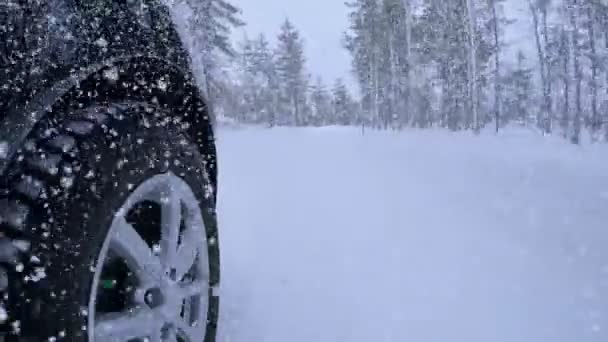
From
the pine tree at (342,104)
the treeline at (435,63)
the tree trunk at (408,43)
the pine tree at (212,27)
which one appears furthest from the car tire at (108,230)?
the pine tree at (342,104)

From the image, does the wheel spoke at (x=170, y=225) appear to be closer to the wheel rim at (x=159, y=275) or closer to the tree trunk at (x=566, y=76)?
the wheel rim at (x=159, y=275)

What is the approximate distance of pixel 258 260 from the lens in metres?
4.38

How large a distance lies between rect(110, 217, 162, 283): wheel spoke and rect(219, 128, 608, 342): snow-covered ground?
128 cm

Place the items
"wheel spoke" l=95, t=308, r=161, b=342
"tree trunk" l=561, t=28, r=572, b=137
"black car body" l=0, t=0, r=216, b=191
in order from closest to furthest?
"black car body" l=0, t=0, r=216, b=191
"wheel spoke" l=95, t=308, r=161, b=342
"tree trunk" l=561, t=28, r=572, b=137

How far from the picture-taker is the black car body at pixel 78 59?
1.45 meters

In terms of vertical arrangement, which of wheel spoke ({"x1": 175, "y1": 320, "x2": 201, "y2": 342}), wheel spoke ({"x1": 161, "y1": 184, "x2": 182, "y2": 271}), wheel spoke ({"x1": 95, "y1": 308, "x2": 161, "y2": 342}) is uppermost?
wheel spoke ({"x1": 161, "y1": 184, "x2": 182, "y2": 271})

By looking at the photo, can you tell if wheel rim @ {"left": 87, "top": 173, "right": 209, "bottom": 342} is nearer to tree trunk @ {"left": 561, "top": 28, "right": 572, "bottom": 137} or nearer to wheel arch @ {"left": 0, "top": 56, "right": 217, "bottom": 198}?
wheel arch @ {"left": 0, "top": 56, "right": 217, "bottom": 198}

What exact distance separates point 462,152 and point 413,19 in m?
22.3

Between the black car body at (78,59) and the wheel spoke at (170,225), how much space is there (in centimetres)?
35

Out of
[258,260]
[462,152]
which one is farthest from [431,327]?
[462,152]

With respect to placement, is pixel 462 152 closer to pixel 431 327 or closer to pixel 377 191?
pixel 377 191

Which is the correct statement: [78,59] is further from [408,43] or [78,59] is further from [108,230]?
[408,43]

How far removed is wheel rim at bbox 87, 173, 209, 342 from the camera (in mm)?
1632

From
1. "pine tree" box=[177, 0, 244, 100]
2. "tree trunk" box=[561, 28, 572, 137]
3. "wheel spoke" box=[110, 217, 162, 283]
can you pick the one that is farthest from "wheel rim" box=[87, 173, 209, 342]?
"tree trunk" box=[561, 28, 572, 137]
